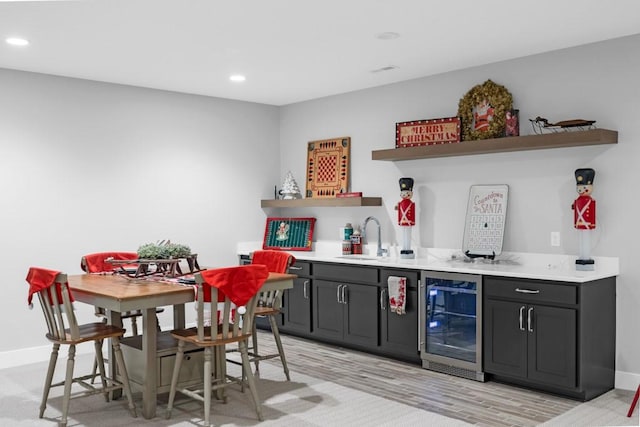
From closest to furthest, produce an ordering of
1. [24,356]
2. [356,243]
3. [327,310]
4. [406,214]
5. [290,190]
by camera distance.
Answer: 1. [24,356]
2. [406,214]
3. [327,310]
4. [356,243]
5. [290,190]

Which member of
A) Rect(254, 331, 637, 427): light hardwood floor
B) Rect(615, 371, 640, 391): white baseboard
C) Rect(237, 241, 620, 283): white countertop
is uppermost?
Rect(237, 241, 620, 283): white countertop

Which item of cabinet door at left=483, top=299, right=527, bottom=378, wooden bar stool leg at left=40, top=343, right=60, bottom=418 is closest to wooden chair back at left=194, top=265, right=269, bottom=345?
wooden bar stool leg at left=40, top=343, right=60, bottom=418

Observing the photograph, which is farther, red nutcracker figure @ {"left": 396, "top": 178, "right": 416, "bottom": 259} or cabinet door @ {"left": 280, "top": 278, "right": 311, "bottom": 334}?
cabinet door @ {"left": 280, "top": 278, "right": 311, "bottom": 334}

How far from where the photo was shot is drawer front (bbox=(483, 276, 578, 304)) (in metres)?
4.08

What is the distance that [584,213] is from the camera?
4.38 metres

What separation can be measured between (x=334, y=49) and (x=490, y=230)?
6.21 feet

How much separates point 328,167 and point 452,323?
2.40 m

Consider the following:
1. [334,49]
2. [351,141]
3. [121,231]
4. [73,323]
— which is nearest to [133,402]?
[73,323]

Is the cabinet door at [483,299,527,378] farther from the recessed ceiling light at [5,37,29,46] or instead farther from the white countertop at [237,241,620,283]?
the recessed ceiling light at [5,37,29,46]

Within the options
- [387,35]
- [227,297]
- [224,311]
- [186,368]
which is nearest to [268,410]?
[186,368]

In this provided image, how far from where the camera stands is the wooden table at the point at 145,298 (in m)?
3.51

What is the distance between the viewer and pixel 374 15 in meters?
3.82

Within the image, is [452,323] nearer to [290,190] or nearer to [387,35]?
[387,35]

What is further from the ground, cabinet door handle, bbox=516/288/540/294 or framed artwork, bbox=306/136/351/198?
framed artwork, bbox=306/136/351/198
